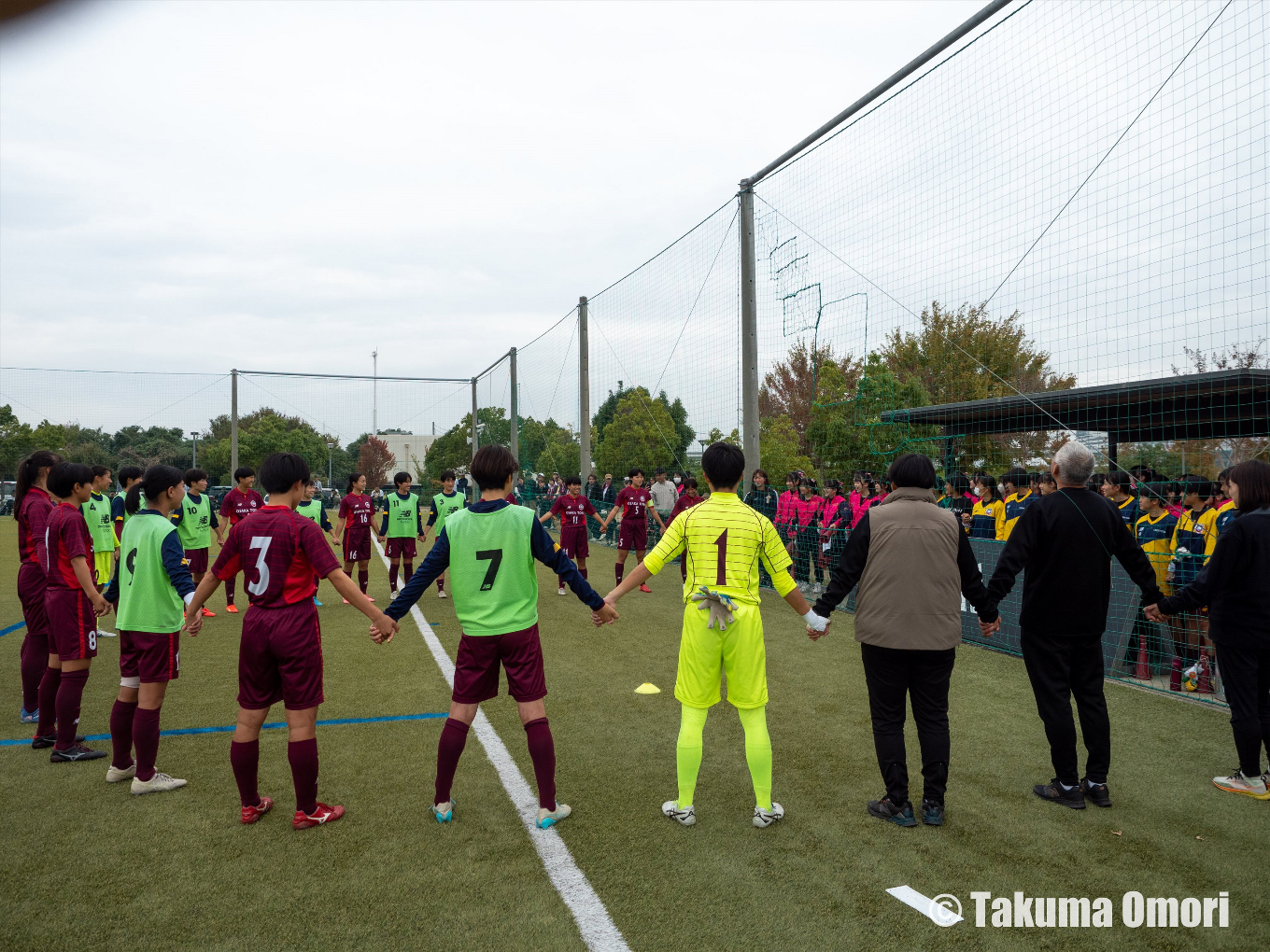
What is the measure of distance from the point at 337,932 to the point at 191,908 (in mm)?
675

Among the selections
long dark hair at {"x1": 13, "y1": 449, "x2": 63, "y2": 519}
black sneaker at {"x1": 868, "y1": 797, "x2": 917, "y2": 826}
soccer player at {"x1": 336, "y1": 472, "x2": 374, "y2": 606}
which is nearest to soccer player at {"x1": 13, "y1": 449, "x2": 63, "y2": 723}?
long dark hair at {"x1": 13, "y1": 449, "x2": 63, "y2": 519}

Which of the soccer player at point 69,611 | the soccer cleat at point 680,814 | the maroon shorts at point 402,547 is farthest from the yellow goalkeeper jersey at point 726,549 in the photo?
the maroon shorts at point 402,547

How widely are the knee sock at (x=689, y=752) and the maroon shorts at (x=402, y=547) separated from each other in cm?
795

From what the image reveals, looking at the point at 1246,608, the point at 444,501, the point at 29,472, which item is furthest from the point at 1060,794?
the point at 444,501

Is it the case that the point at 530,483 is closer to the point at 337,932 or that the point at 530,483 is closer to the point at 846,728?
the point at 846,728

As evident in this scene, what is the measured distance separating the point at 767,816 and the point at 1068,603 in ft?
6.41

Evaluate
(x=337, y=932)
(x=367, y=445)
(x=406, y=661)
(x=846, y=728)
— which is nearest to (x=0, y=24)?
(x=337, y=932)

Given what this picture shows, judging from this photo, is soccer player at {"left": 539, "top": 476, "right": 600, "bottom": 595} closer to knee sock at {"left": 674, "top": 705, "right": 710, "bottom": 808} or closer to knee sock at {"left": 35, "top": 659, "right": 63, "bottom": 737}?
knee sock at {"left": 35, "top": 659, "right": 63, "bottom": 737}

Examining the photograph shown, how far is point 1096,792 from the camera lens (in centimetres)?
432

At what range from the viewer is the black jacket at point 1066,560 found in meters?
4.27

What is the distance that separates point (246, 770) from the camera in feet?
12.9

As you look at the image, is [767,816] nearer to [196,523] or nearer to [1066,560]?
[1066,560]

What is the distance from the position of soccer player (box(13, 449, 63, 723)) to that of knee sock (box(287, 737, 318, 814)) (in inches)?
→ 89.4

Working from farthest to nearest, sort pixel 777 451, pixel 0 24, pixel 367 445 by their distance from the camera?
1. pixel 367 445
2. pixel 777 451
3. pixel 0 24
